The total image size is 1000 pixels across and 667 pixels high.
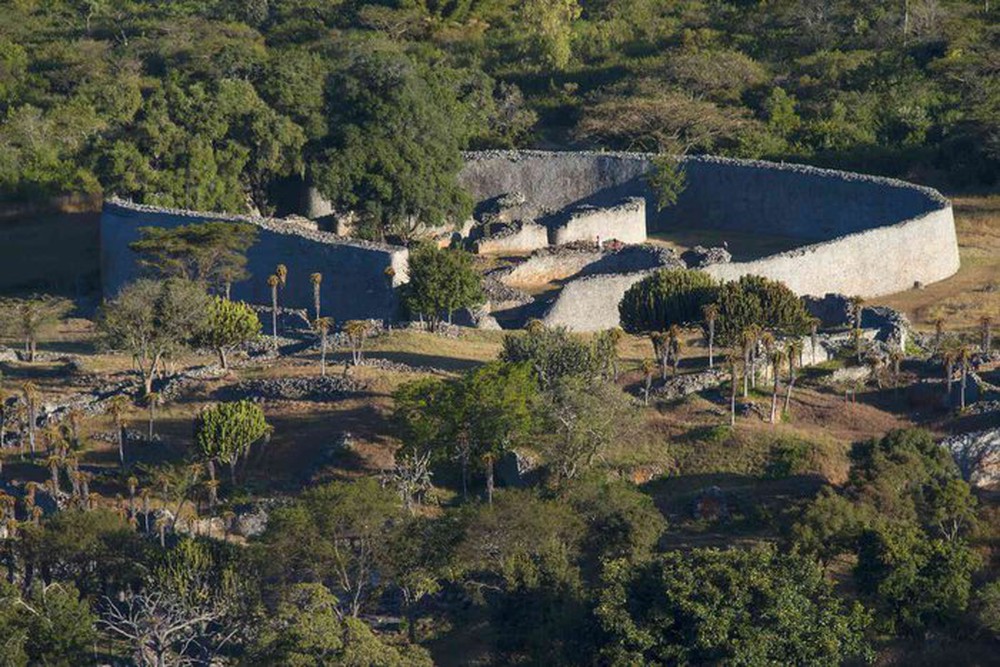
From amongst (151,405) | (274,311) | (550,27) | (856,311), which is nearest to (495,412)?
(151,405)

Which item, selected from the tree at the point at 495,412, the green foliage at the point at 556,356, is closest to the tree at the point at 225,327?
the green foliage at the point at 556,356

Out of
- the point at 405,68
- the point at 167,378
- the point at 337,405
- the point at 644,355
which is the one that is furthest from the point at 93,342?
the point at 405,68

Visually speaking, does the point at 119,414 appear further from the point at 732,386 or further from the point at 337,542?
the point at 732,386

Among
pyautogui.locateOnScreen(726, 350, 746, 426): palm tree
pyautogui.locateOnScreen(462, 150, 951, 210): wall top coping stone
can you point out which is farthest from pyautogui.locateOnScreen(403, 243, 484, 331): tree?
pyautogui.locateOnScreen(462, 150, 951, 210): wall top coping stone

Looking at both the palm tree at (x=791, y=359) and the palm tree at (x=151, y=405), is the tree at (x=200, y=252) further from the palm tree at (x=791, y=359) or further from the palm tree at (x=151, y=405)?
the palm tree at (x=791, y=359)

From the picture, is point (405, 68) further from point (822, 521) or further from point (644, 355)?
point (822, 521)

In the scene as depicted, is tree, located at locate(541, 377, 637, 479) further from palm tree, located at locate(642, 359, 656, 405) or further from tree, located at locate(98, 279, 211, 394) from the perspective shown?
tree, located at locate(98, 279, 211, 394)
